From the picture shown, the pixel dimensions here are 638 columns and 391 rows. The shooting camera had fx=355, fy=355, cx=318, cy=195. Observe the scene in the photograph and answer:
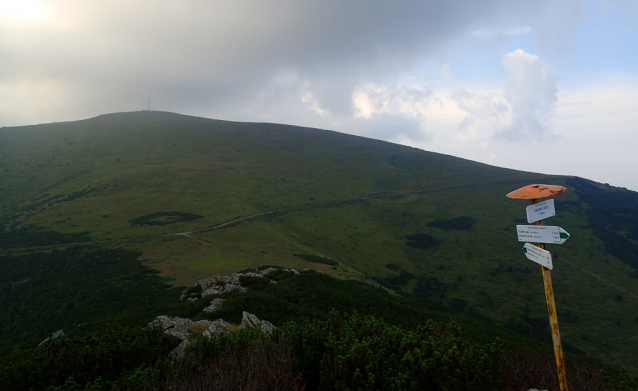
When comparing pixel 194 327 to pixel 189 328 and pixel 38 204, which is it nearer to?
pixel 189 328

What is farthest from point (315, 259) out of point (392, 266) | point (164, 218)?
point (164, 218)

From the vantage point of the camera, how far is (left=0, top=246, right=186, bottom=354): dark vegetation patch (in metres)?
34.6

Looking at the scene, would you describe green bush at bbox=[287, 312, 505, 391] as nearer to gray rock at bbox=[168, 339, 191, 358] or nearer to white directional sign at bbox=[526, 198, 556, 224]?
white directional sign at bbox=[526, 198, 556, 224]

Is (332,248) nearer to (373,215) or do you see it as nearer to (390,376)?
(373,215)

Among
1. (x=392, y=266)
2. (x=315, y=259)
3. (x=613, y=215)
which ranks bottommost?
(x=392, y=266)

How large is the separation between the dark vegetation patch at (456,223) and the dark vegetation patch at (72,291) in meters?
70.6

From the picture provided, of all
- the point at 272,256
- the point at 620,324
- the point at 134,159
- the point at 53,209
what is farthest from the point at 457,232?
the point at 134,159

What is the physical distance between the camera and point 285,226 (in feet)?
275

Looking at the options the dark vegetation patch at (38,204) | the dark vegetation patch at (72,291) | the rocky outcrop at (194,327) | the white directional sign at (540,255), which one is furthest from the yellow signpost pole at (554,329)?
the dark vegetation patch at (38,204)

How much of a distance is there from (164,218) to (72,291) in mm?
34637

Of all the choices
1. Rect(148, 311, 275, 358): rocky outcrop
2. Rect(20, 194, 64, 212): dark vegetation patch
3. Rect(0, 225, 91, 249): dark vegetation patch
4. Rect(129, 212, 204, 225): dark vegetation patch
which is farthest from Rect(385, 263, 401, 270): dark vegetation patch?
Rect(20, 194, 64, 212): dark vegetation patch

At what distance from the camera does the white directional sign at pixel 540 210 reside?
23.5 feet

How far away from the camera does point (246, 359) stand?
8320 mm

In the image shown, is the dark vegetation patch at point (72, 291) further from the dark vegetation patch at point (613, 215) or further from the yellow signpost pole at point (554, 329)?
the dark vegetation patch at point (613, 215)
